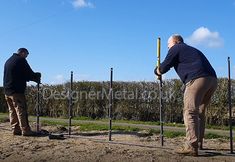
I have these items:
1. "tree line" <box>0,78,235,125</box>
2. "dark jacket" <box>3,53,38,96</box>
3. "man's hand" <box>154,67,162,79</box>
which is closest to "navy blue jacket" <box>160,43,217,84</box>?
"man's hand" <box>154,67,162,79</box>

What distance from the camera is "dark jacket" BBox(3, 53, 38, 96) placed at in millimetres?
11094

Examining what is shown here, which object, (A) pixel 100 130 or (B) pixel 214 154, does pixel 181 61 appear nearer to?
(B) pixel 214 154

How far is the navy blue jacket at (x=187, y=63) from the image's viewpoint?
806 centimetres

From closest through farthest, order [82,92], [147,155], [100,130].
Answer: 1. [147,155]
2. [100,130]
3. [82,92]

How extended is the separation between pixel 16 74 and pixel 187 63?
15.7 feet

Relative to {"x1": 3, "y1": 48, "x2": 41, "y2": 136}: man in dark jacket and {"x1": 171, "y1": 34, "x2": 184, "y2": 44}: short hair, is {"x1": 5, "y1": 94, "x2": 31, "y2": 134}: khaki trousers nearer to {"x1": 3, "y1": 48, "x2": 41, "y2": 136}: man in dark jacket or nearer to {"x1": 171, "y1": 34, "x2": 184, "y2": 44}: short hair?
{"x1": 3, "y1": 48, "x2": 41, "y2": 136}: man in dark jacket

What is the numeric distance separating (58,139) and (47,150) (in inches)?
63.1

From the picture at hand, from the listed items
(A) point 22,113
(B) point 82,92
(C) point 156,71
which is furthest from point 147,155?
(B) point 82,92

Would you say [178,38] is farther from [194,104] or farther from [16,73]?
[16,73]

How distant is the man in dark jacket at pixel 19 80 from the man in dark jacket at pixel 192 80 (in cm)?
415

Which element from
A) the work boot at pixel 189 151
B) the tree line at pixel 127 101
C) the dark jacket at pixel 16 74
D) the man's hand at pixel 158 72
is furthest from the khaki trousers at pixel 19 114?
the tree line at pixel 127 101

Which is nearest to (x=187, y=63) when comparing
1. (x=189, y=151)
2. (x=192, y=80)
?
(x=192, y=80)

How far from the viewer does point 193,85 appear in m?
8.02

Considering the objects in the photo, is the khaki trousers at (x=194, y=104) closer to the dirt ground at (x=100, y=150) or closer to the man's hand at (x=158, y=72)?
the dirt ground at (x=100, y=150)
